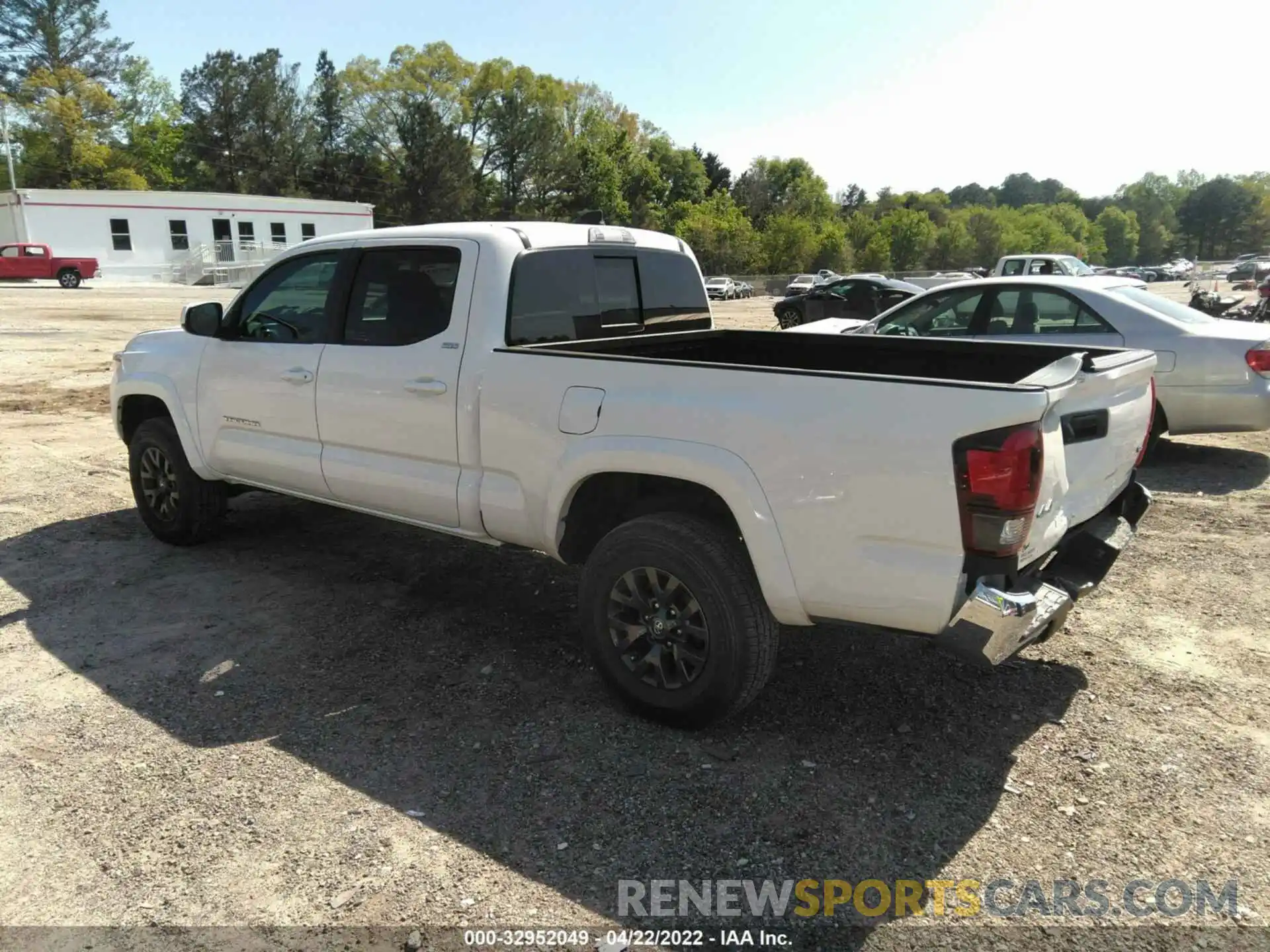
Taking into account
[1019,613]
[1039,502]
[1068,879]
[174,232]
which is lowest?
[1068,879]

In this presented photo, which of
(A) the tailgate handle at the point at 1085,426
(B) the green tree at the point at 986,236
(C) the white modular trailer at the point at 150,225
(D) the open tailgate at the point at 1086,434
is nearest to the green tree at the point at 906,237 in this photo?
(B) the green tree at the point at 986,236

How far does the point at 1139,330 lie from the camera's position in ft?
24.4

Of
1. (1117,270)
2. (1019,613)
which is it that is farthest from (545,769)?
(1117,270)

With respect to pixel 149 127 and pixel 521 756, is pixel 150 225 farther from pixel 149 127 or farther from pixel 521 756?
pixel 521 756

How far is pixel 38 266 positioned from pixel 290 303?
Result: 1522 inches

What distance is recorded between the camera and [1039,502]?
2830 mm

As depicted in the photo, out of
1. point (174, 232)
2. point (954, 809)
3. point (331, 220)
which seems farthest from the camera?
point (331, 220)

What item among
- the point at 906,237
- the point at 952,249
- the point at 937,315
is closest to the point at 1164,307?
the point at 937,315

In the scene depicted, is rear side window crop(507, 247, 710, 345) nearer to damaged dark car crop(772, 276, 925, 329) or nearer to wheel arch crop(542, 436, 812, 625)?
wheel arch crop(542, 436, 812, 625)

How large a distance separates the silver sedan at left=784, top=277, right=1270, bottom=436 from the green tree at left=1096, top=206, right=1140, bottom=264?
158 metres

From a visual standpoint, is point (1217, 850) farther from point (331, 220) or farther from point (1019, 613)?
point (331, 220)

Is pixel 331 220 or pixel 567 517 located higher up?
pixel 331 220

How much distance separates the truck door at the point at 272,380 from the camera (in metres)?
4.74

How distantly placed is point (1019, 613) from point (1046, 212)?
145141 millimetres
